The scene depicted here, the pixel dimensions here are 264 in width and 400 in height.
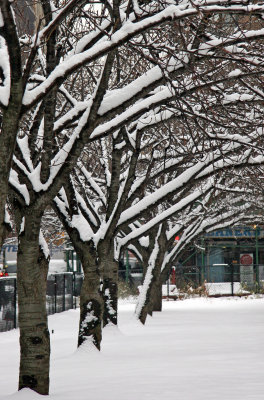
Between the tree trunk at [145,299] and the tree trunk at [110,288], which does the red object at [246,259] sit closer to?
the tree trunk at [145,299]

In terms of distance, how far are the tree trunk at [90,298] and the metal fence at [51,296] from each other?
601 centimetres

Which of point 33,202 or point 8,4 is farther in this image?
point 33,202

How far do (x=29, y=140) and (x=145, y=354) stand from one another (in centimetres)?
447

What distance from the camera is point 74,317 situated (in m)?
22.0

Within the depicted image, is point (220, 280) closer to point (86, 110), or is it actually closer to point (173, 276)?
point (173, 276)

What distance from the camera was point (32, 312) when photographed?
7930 millimetres

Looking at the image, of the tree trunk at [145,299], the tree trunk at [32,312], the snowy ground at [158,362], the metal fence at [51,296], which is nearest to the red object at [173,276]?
the metal fence at [51,296]

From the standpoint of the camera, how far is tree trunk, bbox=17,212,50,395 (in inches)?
307

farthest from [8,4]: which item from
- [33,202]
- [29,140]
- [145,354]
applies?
[145,354]

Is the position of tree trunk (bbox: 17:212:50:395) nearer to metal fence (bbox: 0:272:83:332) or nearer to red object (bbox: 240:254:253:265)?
metal fence (bbox: 0:272:83:332)

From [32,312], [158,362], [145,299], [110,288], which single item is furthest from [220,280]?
[32,312]

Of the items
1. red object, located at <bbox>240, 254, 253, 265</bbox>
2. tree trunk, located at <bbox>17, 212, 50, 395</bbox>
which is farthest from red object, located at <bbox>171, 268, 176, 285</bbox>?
tree trunk, located at <bbox>17, 212, 50, 395</bbox>

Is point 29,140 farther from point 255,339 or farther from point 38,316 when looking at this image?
point 255,339

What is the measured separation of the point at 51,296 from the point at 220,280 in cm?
1571
